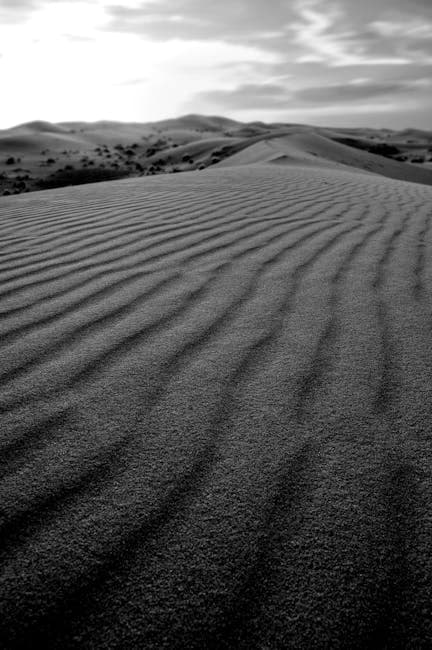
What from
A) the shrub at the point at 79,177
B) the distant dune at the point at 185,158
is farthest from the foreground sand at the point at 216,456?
the shrub at the point at 79,177

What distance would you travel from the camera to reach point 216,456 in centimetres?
123

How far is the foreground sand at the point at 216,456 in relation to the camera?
2.83 feet

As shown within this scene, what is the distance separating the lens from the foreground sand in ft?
2.83

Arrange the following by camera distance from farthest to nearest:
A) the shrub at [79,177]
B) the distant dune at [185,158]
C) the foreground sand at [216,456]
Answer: the distant dune at [185,158] → the shrub at [79,177] → the foreground sand at [216,456]

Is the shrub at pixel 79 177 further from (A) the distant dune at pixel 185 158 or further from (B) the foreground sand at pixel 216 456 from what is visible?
(B) the foreground sand at pixel 216 456

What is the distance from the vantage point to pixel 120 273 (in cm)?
260

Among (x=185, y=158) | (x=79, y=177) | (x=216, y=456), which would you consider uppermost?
(x=185, y=158)

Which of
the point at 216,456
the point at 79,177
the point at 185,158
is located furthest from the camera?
the point at 185,158

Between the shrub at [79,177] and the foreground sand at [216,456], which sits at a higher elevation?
the shrub at [79,177]

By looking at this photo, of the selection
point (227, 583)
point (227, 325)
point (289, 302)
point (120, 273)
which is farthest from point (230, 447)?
point (120, 273)

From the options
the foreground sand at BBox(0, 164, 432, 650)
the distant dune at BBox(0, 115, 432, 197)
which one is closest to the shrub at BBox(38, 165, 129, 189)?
the distant dune at BBox(0, 115, 432, 197)

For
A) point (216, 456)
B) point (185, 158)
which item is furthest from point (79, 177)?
point (216, 456)

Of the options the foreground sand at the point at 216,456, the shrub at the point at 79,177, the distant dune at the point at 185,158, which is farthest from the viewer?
the distant dune at the point at 185,158

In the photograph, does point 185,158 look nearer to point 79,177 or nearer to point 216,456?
point 79,177
